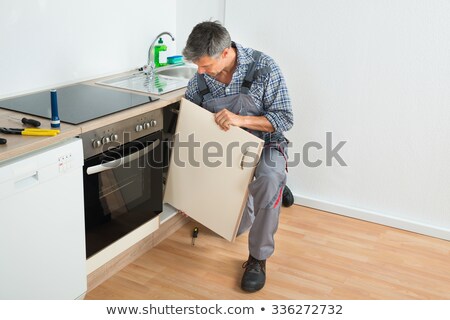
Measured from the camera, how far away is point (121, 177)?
2.52m

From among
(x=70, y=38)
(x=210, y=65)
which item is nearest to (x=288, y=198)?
(x=210, y=65)

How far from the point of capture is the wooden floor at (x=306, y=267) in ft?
8.36

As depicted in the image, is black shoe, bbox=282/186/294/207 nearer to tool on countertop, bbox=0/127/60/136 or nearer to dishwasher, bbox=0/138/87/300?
dishwasher, bbox=0/138/87/300

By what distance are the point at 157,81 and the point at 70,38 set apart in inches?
19.8

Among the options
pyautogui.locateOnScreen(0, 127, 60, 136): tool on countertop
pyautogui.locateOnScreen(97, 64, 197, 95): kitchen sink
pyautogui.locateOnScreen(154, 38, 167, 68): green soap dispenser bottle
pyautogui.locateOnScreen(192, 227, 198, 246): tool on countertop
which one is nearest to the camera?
pyautogui.locateOnScreen(0, 127, 60, 136): tool on countertop

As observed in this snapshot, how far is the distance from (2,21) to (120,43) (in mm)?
798

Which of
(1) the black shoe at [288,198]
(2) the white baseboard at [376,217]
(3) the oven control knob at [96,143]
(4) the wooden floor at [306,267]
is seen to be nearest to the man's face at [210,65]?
(3) the oven control knob at [96,143]

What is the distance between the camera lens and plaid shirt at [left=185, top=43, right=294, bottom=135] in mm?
2604

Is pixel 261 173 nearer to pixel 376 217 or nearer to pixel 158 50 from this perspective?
pixel 376 217

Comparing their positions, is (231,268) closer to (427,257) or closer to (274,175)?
(274,175)

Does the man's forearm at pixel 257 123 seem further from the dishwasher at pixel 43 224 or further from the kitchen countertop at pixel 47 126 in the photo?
the dishwasher at pixel 43 224

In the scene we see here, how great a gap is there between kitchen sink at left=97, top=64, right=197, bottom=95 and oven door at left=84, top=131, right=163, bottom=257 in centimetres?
28

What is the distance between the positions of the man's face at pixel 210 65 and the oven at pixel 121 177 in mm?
305

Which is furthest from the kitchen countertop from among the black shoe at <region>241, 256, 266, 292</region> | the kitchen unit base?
the black shoe at <region>241, 256, 266, 292</region>
